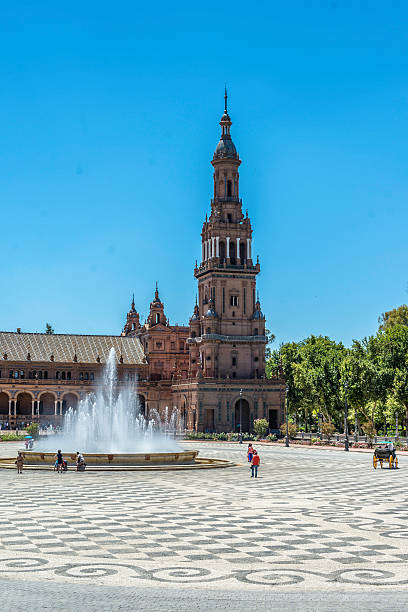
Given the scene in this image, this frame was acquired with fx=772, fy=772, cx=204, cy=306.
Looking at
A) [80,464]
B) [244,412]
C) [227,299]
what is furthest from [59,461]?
[227,299]

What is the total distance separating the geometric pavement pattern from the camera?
14.1 m

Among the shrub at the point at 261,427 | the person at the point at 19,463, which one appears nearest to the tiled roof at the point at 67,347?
the shrub at the point at 261,427

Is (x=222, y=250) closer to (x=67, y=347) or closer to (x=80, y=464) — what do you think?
(x=67, y=347)

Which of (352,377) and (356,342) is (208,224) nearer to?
(356,342)

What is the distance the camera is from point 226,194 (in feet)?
358

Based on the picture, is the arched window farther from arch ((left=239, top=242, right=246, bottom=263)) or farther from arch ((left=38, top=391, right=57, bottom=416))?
arch ((left=38, top=391, right=57, bottom=416))

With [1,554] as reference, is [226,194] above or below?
above

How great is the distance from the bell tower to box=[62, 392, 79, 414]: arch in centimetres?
1866

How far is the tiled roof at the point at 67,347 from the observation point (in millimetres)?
115412

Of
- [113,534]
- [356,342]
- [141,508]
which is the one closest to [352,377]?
[356,342]

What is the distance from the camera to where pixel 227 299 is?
4149 inches

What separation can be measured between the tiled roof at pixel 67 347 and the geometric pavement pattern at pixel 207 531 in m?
82.8

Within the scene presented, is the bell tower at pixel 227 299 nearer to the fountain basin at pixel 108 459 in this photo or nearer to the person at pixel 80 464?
the fountain basin at pixel 108 459

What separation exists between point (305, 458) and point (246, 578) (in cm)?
4077
